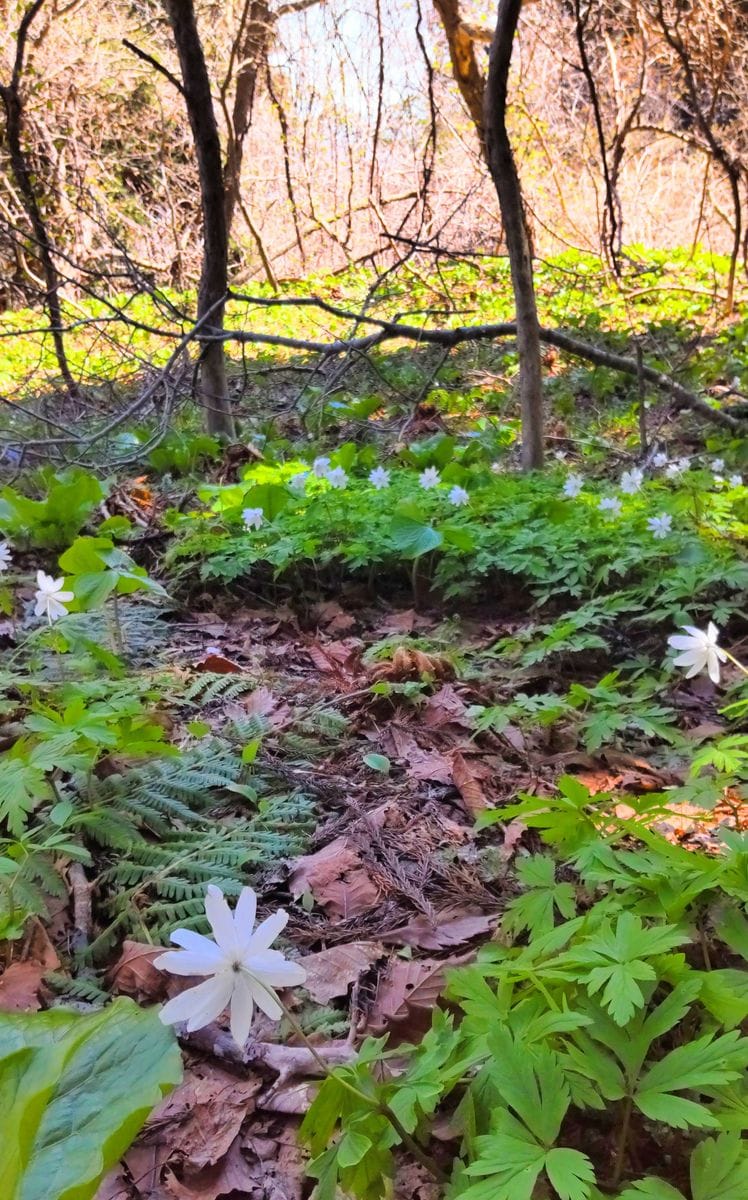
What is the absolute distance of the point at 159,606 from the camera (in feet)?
11.0

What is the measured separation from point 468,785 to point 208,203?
409cm

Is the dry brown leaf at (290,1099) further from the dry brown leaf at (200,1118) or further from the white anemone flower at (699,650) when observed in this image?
the white anemone flower at (699,650)

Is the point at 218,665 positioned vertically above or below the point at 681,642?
below

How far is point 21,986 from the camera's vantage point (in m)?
1.43

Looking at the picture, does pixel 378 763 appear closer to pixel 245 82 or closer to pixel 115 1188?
pixel 115 1188

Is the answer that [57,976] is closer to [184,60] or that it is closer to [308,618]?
[308,618]

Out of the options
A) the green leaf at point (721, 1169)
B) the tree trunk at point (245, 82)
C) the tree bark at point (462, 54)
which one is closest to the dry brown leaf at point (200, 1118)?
the green leaf at point (721, 1169)

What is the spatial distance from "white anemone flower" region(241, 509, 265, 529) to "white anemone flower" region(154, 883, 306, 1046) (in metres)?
2.75

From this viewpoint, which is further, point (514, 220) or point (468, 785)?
point (514, 220)

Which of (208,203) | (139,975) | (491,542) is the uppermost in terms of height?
(208,203)

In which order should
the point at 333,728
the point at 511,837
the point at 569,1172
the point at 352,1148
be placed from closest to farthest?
the point at 569,1172
the point at 352,1148
the point at 511,837
the point at 333,728

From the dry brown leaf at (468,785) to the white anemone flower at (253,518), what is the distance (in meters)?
1.77

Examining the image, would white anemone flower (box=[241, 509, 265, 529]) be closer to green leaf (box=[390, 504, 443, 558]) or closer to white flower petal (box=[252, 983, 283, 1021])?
green leaf (box=[390, 504, 443, 558])

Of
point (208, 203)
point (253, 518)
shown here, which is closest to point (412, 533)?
point (253, 518)
